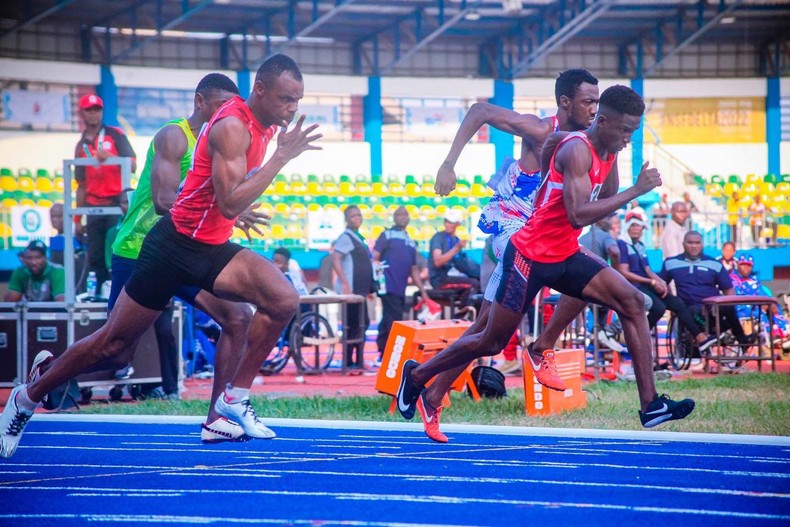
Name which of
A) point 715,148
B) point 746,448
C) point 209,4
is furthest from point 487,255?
point 715,148

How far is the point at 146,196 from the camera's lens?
286 inches

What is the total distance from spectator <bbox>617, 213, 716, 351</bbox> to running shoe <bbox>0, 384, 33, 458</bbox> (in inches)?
282

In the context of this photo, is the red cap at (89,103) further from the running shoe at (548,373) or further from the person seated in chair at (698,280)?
the person seated in chair at (698,280)

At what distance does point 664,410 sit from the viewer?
547 centimetres

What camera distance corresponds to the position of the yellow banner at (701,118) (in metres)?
35.2

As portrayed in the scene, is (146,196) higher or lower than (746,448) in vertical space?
higher

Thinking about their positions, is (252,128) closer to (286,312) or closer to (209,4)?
(286,312)

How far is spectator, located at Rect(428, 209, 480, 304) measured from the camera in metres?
13.5

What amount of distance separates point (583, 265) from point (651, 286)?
6.14m

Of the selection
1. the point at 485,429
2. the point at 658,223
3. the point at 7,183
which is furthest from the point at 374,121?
the point at 485,429

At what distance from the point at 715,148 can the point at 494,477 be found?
3210 cm

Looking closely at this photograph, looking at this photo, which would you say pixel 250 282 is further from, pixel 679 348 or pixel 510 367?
pixel 679 348

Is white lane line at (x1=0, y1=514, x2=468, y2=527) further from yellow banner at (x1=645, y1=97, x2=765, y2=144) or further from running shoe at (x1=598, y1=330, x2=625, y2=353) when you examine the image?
yellow banner at (x1=645, y1=97, x2=765, y2=144)

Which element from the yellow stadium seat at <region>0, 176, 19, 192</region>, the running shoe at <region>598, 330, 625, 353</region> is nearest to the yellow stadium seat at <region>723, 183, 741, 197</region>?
the yellow stadium seat at <region>0, 176, 19, 192</region>
